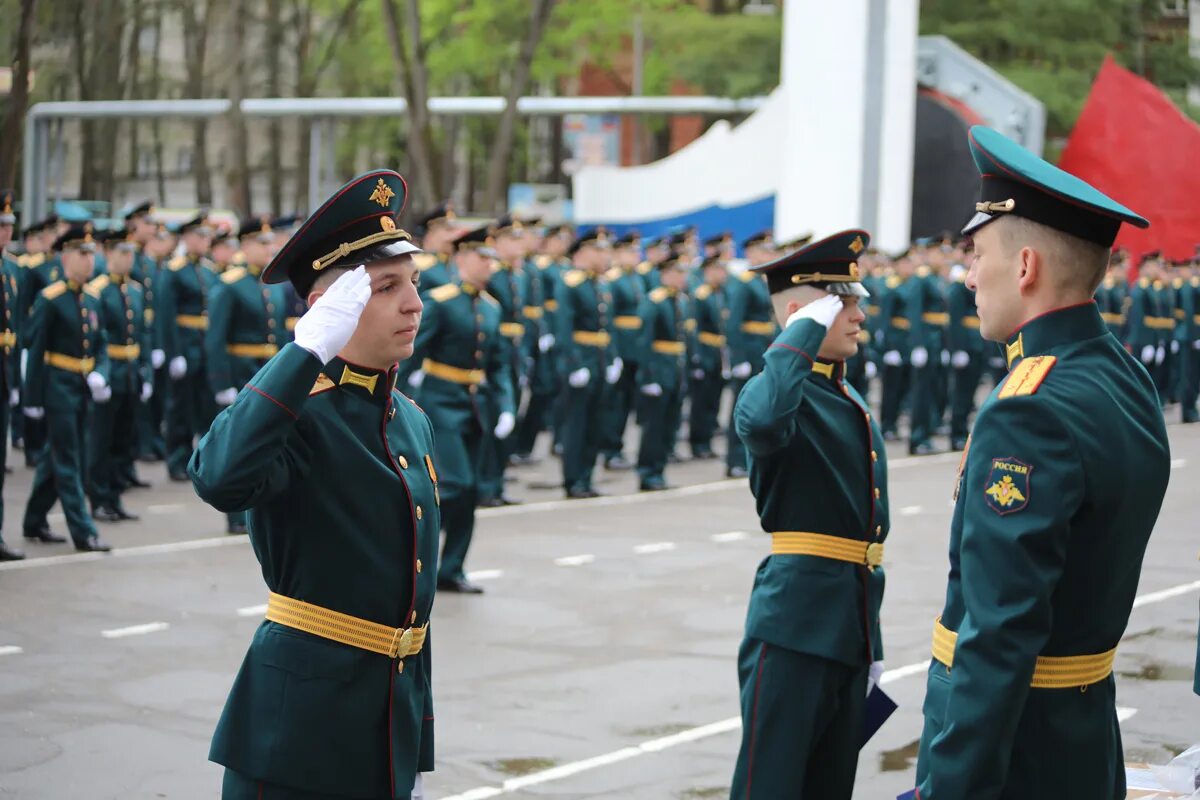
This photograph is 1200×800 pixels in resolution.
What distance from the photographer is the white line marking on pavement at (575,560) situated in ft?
36.4

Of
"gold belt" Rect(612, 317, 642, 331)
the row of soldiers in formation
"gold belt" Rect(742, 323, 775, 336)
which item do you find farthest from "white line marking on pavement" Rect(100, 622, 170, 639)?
"gold belt" Rect(742, 323, 775, 336)

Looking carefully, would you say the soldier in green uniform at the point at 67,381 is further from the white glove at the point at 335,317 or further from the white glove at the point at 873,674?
the white glove at the point at 335,317

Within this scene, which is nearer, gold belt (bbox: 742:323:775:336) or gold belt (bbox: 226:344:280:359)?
gold belt (bbox: 226:344:280:359)

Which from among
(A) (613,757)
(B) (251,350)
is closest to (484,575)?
(B) (251,350)

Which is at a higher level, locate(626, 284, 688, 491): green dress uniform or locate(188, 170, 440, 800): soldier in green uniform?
locate(188, 170, 440, 800): soldier in green uniform

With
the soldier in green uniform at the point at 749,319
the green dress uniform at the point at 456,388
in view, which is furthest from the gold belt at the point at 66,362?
the soldier in green uniform at the point at 749,319

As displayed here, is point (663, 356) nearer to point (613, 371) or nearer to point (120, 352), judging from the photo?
point (613, 371)

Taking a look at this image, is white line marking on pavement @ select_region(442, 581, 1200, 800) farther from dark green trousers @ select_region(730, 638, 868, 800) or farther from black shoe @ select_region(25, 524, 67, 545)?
black shoe @ select_region(25, 524, 67, 545)

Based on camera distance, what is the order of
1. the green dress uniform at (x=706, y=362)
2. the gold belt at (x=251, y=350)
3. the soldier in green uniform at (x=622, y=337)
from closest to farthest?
the gold belt at (x=251, y=350), the soldier in green uniform at (x=622, y=337), the green dress uniform at (x=706, y=362)

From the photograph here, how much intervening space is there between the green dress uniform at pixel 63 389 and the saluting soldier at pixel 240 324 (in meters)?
1.02

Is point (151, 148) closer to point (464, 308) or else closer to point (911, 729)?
point (464, 308)

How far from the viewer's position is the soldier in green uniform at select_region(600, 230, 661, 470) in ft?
53.4

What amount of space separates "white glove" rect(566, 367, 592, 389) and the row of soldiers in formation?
2.41m

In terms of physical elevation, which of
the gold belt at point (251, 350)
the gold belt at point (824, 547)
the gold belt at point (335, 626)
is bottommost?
the gold belt at point (251, 350)
